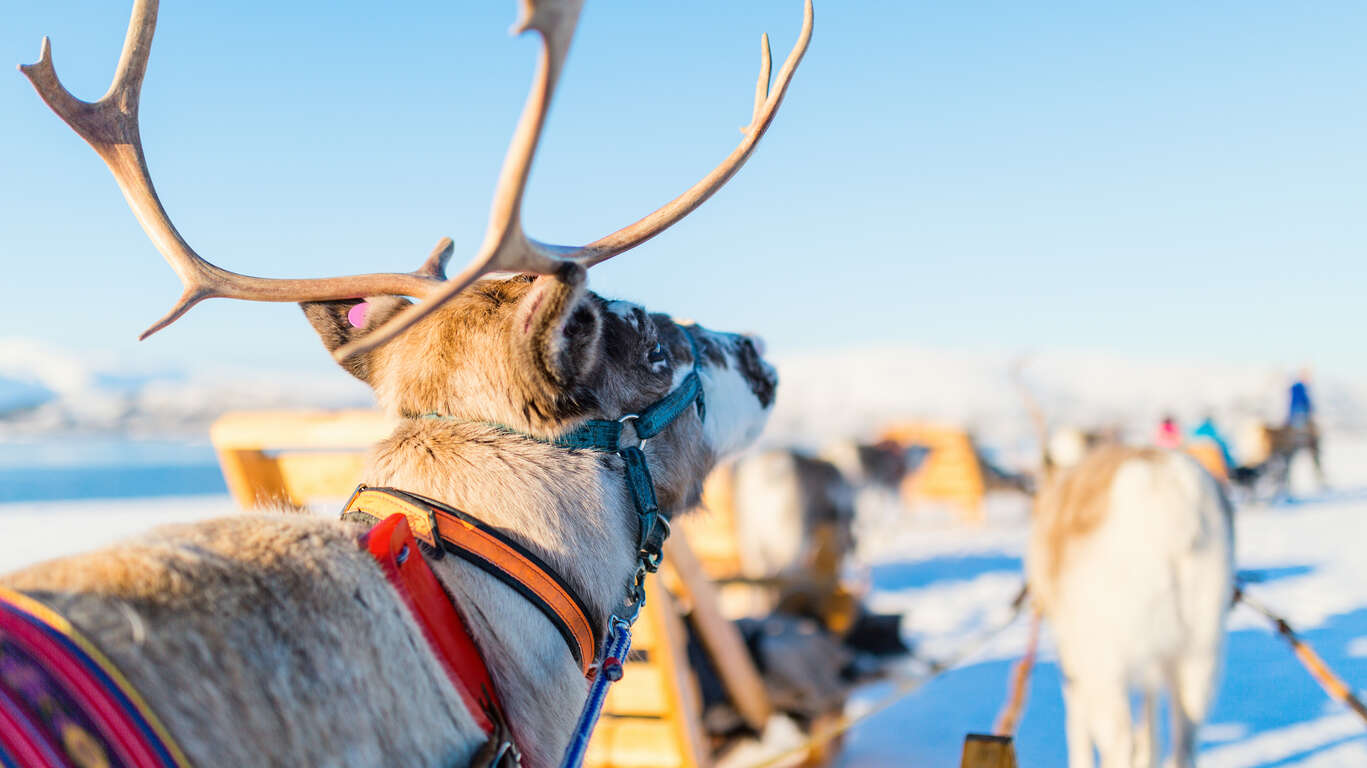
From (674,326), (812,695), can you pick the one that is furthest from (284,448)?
(812,695)

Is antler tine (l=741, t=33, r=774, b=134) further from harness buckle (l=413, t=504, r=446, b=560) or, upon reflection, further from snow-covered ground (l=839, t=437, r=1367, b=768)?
snow-covered ground (l=839, t=437, r=1367, b=768)

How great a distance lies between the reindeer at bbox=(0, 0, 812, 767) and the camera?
109cm

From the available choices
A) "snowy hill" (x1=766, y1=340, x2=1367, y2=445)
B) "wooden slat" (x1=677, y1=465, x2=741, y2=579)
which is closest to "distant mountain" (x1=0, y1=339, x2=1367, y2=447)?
"snowy hill" (x1=766, y1=340, x2=1367, y2=445)

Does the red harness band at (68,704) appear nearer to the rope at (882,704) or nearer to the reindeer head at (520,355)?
the reindeer head at (520,355)

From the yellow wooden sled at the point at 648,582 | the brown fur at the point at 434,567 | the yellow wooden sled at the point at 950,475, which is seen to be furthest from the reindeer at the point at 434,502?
the yellow wooden sled at the point at 950,475

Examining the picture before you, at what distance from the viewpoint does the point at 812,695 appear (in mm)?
5438

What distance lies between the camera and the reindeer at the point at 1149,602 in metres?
3.98

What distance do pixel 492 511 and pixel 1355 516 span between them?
58.2 feet

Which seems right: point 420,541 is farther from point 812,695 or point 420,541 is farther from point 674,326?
point 812,695

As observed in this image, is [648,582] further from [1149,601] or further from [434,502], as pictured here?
[1149,601]

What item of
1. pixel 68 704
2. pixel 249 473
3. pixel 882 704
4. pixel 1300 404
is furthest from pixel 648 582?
pixel 1300 404

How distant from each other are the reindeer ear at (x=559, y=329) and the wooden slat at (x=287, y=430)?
2.16 metres

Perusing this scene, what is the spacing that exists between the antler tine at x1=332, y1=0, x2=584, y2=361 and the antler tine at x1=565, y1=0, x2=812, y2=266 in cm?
41

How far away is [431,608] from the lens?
1.38 m
